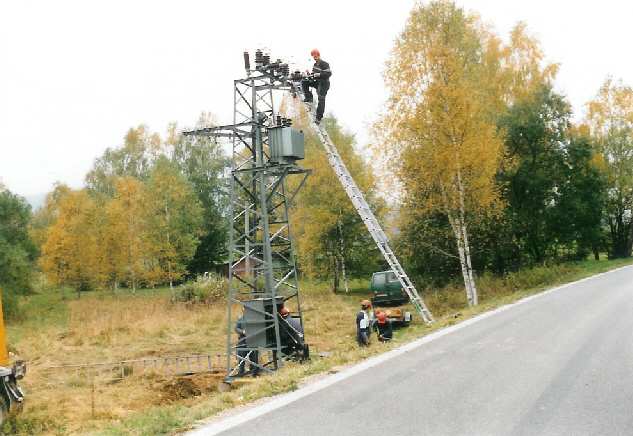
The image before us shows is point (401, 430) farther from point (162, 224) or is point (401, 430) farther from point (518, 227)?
point (162, 224)

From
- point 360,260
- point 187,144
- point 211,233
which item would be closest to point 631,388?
point 360,260

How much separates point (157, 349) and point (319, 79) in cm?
1146

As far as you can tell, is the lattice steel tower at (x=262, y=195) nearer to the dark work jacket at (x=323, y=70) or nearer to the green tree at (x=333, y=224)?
the dark work jacket at (x=323, y=70)

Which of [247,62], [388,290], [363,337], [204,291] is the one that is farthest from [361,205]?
[204,291]

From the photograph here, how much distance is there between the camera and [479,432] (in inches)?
227

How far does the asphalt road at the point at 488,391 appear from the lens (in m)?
6.02

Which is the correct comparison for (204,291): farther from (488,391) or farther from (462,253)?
(488,391)

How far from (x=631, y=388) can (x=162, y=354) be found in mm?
15898

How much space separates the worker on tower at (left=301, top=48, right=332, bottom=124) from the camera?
16.2 metres

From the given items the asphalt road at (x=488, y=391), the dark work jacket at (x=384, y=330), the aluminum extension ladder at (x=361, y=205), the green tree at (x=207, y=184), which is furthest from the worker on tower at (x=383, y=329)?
the green tree at (x=207, y=184)

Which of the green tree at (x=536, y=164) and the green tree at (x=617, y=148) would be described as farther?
the green tree at (x=617, y=148)

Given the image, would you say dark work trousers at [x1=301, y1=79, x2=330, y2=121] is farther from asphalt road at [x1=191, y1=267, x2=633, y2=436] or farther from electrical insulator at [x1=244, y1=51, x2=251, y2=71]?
asphalt road at [x1=191, y1=267, x2=633, y2=436]

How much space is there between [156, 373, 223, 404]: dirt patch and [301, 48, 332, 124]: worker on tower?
8.20 meters

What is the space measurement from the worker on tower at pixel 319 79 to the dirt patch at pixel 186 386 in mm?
8200
